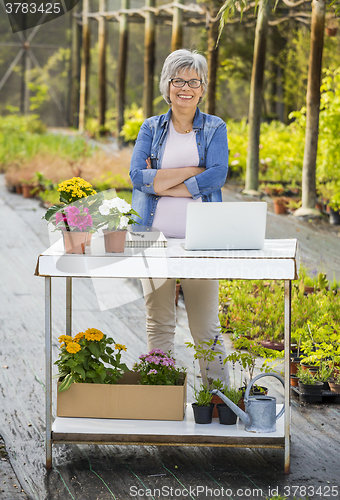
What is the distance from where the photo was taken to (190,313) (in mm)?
2697

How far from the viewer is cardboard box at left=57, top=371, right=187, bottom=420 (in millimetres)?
2537

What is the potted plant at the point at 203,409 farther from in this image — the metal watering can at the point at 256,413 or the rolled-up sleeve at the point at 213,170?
the rolled-up sleeve at the point at 213,170

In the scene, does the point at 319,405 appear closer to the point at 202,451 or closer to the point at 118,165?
the point at 202,451

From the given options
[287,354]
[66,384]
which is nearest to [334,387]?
[287,354]

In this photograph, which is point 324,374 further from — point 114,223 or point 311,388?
point 114,223

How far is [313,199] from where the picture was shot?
7.35m

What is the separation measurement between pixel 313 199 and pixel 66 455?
536 centimetres

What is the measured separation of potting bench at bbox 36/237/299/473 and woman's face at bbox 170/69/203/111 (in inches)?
22.3

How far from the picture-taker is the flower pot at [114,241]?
2330 mm

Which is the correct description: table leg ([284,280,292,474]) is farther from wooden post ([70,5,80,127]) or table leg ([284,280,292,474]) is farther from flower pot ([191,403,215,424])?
wooden post ([70,5,80,127])

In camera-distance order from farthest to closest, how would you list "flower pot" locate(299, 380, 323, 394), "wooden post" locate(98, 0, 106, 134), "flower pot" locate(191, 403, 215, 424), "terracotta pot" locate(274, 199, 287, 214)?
"wooden post" locate(98, 0, 106, 134) → "terracotta pot" locate(274, 199, 287, 214) → "flower pot" locate(299, 380, 323, 394) → "flower pot" locate(191, 403, 215, 424)

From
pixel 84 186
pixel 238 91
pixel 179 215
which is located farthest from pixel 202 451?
pixel 238 91

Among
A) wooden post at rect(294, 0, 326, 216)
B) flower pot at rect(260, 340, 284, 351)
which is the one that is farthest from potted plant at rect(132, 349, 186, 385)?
wooden post at rect(294, 0, 326, 216)

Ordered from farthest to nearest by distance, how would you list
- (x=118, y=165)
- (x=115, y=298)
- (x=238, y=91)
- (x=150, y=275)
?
(x=238, y=91) < (x=118, y=165) < (x=115, y=298) < (x=150, y=275)
